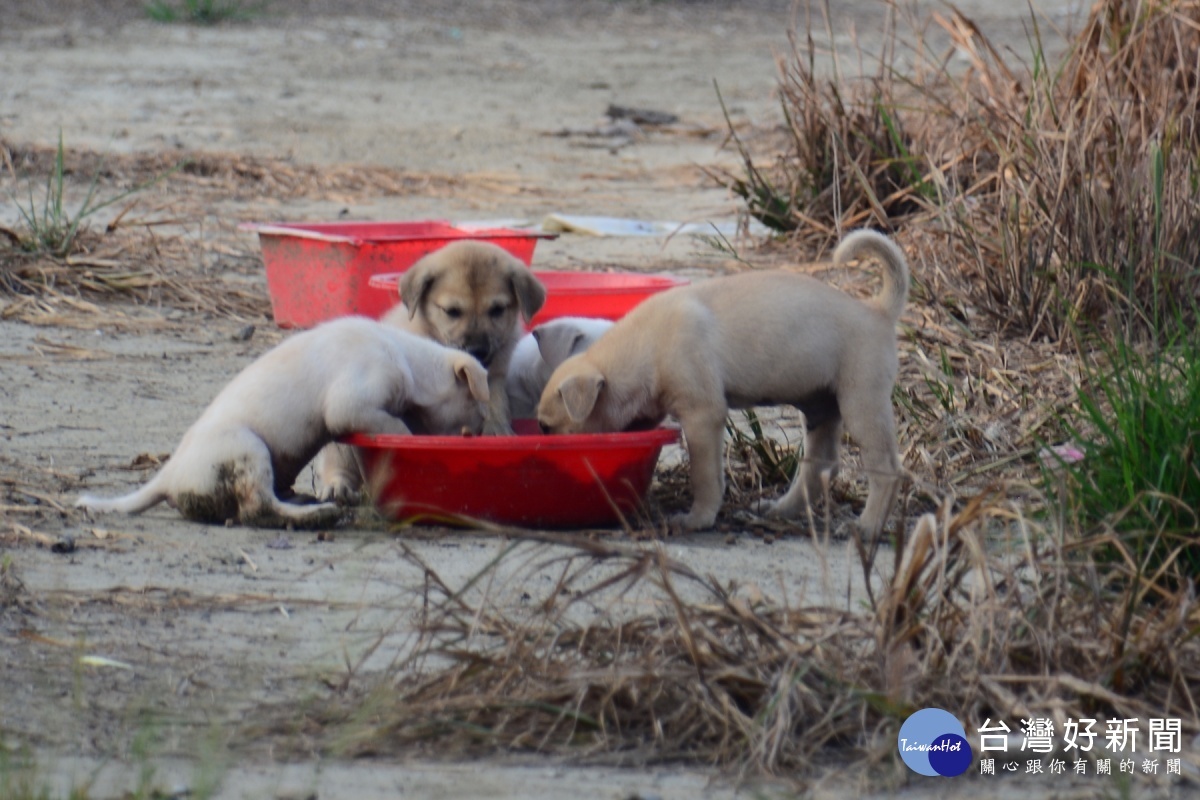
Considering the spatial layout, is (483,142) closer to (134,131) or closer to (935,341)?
→ (134,131)

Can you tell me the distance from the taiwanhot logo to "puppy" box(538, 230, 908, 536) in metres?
1.54

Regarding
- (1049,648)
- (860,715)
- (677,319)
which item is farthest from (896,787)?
(677,319)

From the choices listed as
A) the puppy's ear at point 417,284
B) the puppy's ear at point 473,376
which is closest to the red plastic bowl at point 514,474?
the puppy's ear at point 473,376

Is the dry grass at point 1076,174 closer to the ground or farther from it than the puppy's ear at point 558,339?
farther from it

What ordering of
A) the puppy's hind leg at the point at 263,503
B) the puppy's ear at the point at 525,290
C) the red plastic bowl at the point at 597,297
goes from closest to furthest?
1. the puppy's hind leg at the point at 263,503
2. the puppy's ear at the point at 525,290
3. the red plastic bowl at the point at 597,297

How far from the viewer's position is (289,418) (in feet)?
14.1

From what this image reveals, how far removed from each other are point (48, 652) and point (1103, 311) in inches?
159

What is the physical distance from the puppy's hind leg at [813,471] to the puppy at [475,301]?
967 millimetres

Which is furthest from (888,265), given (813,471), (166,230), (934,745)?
(166,230)

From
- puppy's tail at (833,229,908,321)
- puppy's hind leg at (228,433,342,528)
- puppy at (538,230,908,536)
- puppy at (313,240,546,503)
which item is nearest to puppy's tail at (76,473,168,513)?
puppy's hind leg at (228,433,342,528)

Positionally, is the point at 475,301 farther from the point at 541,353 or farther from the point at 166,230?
the point at 166,230

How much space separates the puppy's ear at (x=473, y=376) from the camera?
4.48m

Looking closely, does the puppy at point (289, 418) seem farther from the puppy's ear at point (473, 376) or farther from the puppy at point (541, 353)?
the puppy at point (541, 353)

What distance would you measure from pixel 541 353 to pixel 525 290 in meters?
0.27
